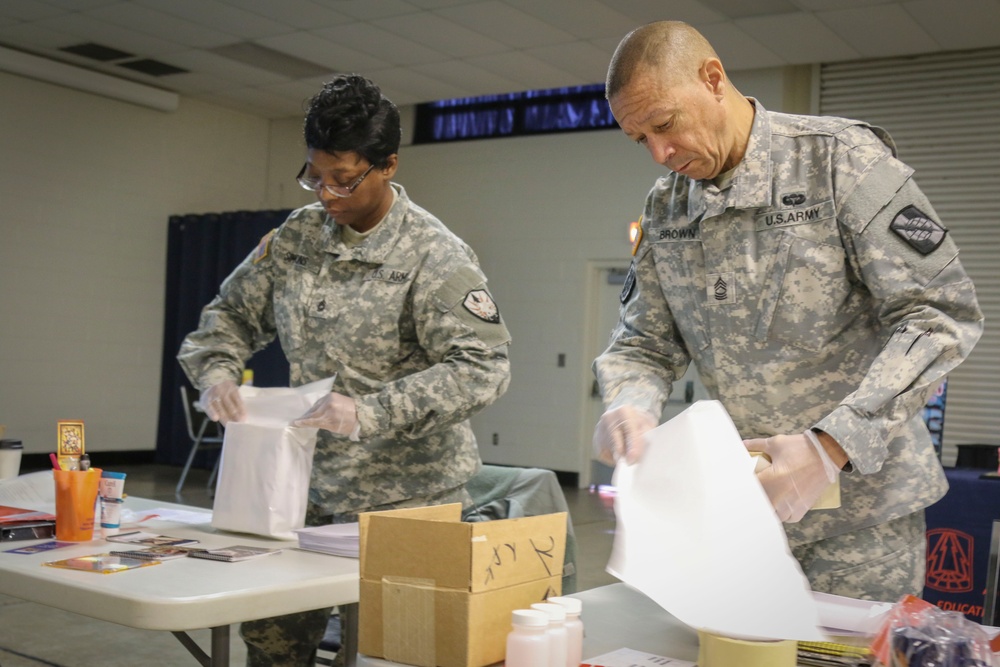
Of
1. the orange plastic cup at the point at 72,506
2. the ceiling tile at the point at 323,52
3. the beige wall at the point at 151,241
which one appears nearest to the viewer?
the orange plastic cup at the point at 72,506

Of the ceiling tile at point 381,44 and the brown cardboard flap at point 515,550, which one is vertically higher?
the ceiling tile at point 381,44

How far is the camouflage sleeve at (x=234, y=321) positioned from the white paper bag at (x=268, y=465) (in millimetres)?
273

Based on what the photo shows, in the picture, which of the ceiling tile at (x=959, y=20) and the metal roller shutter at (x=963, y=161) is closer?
the ceiling tile at (x=959, y=20)

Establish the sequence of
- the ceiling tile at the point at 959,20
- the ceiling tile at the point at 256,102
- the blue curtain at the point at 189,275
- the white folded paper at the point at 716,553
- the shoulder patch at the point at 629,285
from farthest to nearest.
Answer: the ceiling tile at the point at 256,102 → the blue curtain at the point at 189,275 → the ceiling tile at the point at 959,20 → the shoulder patch at the point at 629,285 → the white folded paper at the point at 716,553

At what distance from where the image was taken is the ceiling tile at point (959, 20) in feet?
20.4

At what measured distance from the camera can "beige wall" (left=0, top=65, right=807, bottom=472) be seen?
851 centimetres

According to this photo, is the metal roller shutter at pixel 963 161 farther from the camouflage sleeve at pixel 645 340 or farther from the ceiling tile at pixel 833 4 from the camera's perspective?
the camouflage sleeve at pixel 645 340

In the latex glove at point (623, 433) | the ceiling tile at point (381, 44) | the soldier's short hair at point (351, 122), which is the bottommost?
the latex glove at point (623, 433)

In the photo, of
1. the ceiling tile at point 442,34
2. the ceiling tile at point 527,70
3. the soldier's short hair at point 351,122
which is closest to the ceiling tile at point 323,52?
the ceiling tile at point 442,34

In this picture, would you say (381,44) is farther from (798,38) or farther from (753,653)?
(753,653)

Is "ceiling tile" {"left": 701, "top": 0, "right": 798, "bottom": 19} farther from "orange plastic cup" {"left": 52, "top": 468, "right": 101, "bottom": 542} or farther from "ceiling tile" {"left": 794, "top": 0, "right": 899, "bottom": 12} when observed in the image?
"orange plastic cup" {"left": 52, "top": 468, "right": 101, "bottom": 542}

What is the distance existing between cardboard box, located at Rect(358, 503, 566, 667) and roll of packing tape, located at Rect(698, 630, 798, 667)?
247 mm

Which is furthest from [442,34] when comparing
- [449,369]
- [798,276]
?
[798,276]

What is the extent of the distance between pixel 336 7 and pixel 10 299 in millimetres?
3828
